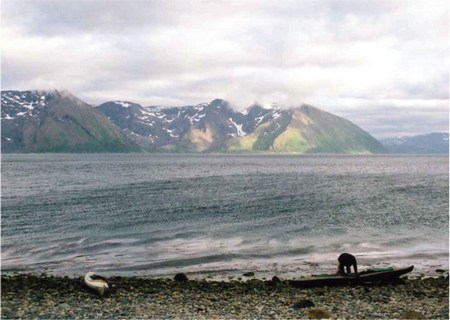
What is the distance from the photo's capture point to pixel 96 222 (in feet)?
188

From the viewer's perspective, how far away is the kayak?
1109 inches

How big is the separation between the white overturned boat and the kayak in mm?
11198

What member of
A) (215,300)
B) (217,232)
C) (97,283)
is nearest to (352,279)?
(215,300)

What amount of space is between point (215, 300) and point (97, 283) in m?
6.89

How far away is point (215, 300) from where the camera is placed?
24.4 m

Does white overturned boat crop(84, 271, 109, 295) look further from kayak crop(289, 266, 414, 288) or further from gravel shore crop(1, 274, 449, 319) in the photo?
kayak crop(289, 266, 414, 288)

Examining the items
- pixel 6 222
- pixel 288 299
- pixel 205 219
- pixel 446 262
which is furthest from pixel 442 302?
pixel 6 222

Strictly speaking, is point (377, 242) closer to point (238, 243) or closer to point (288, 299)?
point (238, 243)

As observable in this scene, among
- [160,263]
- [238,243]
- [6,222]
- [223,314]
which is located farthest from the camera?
[6,222]

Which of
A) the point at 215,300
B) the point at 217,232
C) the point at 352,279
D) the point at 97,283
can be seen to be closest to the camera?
the point at 215,300

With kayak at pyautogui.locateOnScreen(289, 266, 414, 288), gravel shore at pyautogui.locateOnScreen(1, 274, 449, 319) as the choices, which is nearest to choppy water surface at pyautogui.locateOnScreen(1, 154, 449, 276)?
kayak at pyautogui.locateOnScreen(289, 266, 414, 288)

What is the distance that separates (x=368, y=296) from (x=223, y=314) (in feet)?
29.1

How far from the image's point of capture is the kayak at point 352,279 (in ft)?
92.4

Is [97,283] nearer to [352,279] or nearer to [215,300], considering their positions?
[215,300]
